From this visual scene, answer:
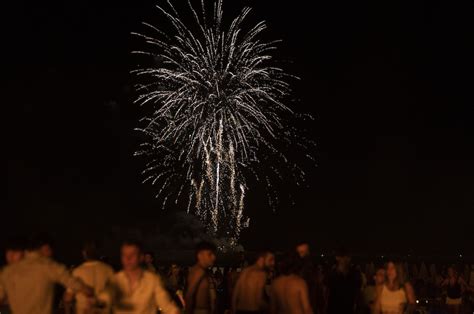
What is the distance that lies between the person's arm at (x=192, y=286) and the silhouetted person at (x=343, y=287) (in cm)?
313

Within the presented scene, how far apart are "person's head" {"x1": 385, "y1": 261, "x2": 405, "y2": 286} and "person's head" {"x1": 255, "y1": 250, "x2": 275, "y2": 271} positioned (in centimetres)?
168

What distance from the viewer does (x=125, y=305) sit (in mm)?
9109

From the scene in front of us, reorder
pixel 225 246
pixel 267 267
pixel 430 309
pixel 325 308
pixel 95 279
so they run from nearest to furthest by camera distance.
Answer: pixel 95 279, pixel 267 267, pixel 325 308, pixel 430 309, pixel 225 246

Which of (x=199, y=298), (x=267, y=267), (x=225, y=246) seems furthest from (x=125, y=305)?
(x=225, y=246)

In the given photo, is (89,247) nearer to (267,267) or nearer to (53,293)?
(53,293)

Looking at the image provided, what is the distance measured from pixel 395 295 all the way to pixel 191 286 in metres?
3.04

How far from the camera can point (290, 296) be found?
11.0 m

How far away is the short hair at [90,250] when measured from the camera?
1130cm

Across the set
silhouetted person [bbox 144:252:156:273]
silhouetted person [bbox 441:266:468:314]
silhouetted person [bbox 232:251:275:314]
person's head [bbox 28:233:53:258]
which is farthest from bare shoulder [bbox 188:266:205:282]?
silhouetted person [bbox 441:266:468:314]

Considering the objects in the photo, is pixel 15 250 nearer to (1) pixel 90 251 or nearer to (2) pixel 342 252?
(1) pixel 90 251

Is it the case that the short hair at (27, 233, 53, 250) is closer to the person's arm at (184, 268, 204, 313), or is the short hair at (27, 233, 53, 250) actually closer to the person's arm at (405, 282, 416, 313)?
the person's arm at (184, 268, 204, 313)

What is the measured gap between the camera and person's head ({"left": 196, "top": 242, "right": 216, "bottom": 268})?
40.6ft

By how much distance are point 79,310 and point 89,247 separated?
738mm

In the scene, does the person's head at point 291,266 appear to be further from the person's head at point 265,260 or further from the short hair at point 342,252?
the short hair at point 342,252
